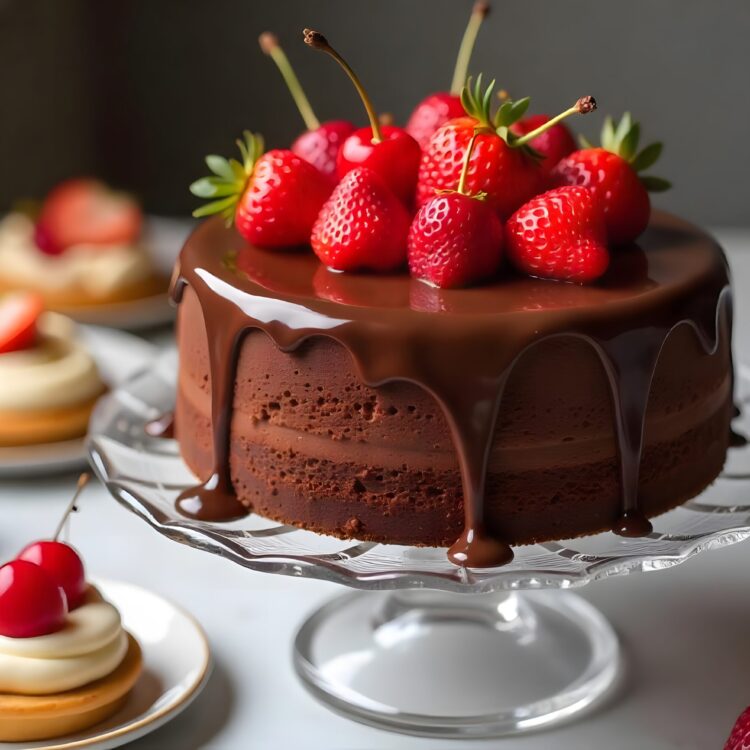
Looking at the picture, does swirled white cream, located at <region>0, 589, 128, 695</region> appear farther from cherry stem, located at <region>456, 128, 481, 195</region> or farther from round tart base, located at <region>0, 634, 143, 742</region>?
cherry stem, located at <region>456, 128, 481, 195</region>

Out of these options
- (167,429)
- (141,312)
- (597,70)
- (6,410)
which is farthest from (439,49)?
(167,429)

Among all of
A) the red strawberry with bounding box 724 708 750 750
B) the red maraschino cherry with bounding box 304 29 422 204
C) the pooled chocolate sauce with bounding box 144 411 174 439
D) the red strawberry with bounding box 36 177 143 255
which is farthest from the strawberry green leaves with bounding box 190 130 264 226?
the red strawberry with bounding box 36 177 143 255

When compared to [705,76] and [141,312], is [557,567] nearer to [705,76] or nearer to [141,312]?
[141,312]

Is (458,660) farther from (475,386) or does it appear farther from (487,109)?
(487,109)

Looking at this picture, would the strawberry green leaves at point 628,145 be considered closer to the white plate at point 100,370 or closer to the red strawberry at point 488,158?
the red strawberry at point 488,158

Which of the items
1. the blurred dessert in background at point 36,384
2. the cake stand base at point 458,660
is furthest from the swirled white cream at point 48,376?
the cake stand base at point 458,660

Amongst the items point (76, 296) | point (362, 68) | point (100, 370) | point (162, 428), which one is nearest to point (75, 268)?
point (76, 296)
